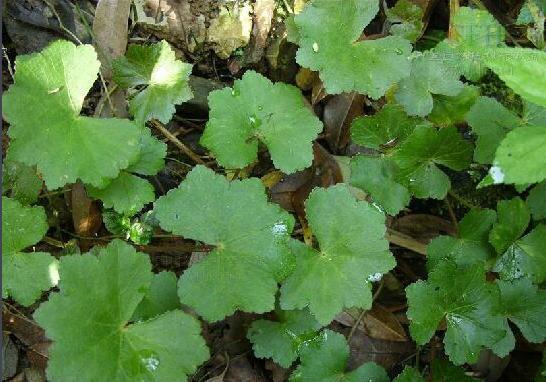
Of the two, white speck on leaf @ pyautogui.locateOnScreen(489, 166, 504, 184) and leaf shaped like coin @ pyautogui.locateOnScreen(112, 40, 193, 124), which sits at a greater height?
white speck on leaf @ pyautogui.locateOnScreen(489, 166, 504, 184)

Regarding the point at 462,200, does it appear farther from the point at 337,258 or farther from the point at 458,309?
the point at 337,258

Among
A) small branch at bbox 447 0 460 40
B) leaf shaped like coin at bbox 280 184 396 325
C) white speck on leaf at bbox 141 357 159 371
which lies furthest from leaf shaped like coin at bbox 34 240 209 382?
small branch at bbox 447 0 460 40

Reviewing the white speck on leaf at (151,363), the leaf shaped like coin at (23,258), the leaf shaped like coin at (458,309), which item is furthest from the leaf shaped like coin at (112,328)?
the leaf shaped like coin at (458,309)

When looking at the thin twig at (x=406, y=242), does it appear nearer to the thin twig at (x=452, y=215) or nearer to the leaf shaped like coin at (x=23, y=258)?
the thin twig at (x=452, y=215)

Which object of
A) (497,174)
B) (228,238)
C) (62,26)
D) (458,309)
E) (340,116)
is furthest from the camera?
(340,116)

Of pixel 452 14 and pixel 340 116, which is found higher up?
pixel 452 14

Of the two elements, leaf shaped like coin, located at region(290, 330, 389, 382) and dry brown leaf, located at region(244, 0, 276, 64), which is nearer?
leaf shaped like coin, located at region(290, 330, 389, 382)

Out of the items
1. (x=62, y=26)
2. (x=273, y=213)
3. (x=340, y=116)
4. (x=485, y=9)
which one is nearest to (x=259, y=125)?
(x=273, y=213)

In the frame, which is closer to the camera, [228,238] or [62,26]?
[228,238]

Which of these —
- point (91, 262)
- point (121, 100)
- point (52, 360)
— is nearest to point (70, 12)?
point (121, 100)

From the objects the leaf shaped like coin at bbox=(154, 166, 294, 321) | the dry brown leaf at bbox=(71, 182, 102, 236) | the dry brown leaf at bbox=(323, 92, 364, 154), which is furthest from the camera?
the dry brown leaf at bbox=(323, 92, 364, 154)

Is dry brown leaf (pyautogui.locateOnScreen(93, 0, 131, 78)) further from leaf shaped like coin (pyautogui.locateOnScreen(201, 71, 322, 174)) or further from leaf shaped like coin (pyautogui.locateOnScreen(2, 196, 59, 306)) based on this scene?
leaf shaped like coin (pyautogui.locateOnScreen(2, 196, 59, 306))
